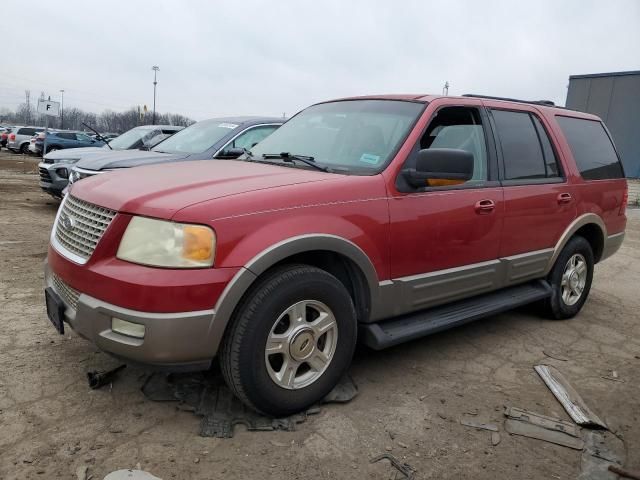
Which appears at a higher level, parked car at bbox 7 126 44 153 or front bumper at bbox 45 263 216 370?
front bumper at bbox 45 263 216 370

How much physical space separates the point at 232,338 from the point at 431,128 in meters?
1.97

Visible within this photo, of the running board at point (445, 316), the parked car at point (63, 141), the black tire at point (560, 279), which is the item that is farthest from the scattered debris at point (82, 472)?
the parked car at point (63, 141)

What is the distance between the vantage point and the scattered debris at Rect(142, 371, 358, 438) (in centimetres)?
276

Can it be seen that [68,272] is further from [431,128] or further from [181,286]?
[431,128]

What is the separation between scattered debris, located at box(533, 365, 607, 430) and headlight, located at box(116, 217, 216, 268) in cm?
234

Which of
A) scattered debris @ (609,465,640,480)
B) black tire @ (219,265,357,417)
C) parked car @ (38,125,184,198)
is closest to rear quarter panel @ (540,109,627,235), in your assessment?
scattered debris @ (609,465,640,480)

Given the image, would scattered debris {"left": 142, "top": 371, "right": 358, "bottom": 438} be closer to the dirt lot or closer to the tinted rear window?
the dirt lot

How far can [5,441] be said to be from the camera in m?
2.52

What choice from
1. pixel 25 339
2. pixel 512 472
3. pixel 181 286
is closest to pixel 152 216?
pixel 181 286

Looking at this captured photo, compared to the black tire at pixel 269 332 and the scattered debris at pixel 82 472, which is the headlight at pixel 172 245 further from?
the scattered debris at pixel 82 472

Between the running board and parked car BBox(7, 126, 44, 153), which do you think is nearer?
the running board

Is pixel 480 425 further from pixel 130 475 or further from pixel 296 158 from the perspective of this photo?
pixel 296 158

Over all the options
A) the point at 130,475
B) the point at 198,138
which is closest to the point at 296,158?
the point at 130,475

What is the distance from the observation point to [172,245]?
2467 mm
